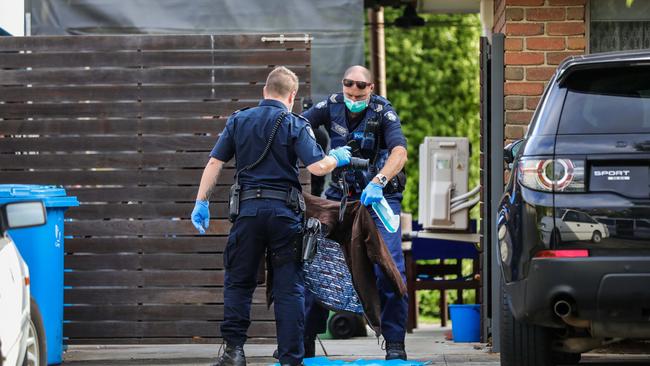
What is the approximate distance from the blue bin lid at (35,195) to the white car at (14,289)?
2.29m

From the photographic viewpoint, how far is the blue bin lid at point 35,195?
7961mm

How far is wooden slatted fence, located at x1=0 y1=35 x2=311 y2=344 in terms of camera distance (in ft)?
30.7

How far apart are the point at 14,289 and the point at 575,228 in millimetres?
2486

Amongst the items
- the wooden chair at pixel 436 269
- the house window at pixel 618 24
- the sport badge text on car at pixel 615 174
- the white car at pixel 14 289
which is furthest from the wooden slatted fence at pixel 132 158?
the sport badge text on car at pixel 615 174

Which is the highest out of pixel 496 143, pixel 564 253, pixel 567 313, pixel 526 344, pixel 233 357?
pixel 496 143

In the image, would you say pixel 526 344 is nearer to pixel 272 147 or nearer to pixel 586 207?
pixel 586 207

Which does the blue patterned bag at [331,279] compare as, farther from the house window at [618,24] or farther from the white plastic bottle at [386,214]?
the house window at [618,24]

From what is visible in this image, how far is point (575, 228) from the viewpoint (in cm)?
553

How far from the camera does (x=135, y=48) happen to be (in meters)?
9.41

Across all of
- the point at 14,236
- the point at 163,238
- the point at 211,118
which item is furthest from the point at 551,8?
the point at 14,236

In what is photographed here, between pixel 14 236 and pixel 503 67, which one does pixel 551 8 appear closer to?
pixel 503 67

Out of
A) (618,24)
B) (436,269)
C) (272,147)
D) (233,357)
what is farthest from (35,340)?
(436,269)

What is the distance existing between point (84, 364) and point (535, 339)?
369 cm

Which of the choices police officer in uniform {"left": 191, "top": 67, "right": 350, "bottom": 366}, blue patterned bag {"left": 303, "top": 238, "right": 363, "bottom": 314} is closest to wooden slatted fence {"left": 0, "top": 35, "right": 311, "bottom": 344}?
blue patterned bag {"left": 303, "top": 238, "right": 363, "bottom": 314}
